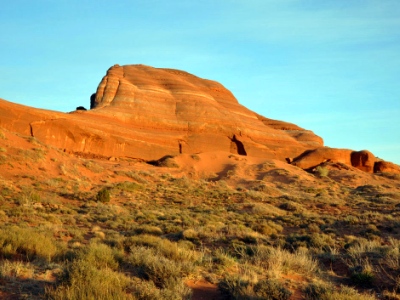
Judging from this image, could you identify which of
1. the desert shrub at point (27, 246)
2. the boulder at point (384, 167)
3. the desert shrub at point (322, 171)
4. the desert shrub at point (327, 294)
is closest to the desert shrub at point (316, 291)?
the desert shrub at point (327, 294)

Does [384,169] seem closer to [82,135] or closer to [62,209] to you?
[82,135]

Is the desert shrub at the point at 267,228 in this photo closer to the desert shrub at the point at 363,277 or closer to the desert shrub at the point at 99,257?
the desert shrub at the point at 363,277

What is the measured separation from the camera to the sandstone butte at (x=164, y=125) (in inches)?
1490

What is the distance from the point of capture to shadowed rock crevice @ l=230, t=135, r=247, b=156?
49875 mm

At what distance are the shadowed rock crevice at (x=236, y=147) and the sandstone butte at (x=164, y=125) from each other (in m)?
0.12

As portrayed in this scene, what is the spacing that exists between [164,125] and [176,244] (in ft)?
121

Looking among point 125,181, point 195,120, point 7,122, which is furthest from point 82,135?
point 195,120

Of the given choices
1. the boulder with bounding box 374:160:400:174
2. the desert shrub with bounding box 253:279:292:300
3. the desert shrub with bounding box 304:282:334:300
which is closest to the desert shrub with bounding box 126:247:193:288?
the desert shrub with bounding box 253:279:292:300

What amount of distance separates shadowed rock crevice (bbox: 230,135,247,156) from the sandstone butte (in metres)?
0.12

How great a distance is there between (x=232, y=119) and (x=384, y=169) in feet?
73.2

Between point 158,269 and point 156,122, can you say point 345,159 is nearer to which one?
point 156,122

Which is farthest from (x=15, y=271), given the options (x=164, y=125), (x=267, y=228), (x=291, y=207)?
(x=164, y=125)

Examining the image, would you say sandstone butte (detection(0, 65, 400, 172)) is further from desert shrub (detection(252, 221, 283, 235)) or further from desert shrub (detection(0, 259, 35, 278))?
desert shrub (detection(0, 259, 35, 278))

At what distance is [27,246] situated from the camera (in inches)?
369
